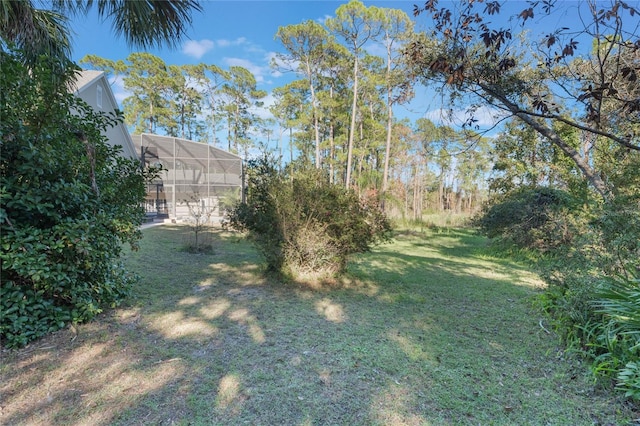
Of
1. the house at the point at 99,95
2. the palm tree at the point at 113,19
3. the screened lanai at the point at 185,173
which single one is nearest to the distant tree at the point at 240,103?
the screened lanai at the point at 185,173

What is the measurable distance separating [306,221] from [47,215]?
9.87 feet

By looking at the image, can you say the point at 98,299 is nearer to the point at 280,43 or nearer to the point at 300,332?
the point at 300,332

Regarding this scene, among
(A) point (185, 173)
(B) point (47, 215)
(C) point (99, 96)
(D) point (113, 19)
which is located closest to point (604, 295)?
(B) point (47, 215)

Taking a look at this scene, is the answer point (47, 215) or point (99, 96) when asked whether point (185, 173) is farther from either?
point (47, 215)

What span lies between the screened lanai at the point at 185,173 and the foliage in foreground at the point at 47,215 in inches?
552

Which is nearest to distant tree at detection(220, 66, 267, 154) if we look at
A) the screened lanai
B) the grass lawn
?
the screened lanai

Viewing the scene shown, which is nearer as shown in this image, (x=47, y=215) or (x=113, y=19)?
(x=47, y=215)

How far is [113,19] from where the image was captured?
3154mm

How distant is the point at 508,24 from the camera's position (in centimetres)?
245

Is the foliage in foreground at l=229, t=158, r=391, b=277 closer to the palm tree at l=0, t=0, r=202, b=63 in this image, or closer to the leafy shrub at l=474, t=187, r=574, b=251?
the palm tree at l=0, t=0, r=202, b=63

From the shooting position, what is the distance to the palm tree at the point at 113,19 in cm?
301

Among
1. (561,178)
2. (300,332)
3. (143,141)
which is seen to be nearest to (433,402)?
(300,332)

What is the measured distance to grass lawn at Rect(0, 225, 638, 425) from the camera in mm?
1852

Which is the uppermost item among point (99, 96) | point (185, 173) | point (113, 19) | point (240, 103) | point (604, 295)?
point (240, 103)
